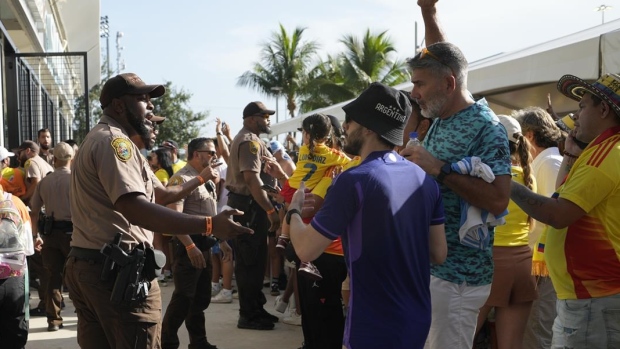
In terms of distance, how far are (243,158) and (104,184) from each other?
14.2 ft

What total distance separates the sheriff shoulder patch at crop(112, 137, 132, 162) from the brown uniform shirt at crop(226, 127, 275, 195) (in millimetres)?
4184

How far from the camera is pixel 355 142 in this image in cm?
341

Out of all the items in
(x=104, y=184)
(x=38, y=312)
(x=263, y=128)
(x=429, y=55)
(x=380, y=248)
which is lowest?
(x=38, y=312)

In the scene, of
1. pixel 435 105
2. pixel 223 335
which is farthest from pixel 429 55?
pixel 223 335

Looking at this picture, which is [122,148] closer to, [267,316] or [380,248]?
[380,248]

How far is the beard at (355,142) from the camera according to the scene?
11.1 feet

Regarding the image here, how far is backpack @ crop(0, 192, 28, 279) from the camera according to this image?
539 centimetres

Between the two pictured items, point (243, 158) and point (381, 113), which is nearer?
point (381, 113)

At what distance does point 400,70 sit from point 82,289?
44649 millimetres

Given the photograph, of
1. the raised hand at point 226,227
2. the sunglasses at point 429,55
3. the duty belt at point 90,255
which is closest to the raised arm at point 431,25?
the sunglasses at point 429,55

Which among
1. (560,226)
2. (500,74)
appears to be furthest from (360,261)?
(500,74)

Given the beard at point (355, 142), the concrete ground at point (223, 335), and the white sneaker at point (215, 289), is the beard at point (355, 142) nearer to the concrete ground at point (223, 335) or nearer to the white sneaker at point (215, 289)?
the concrete ground at point (223, 335)

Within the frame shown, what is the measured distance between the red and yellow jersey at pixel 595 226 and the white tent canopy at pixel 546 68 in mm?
2375

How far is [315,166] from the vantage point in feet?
21.7
